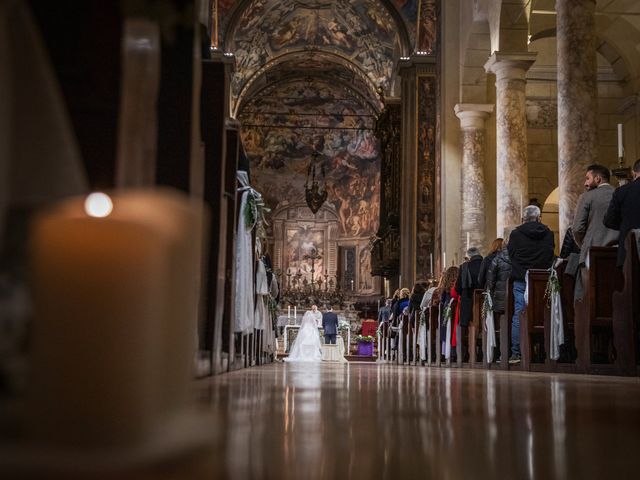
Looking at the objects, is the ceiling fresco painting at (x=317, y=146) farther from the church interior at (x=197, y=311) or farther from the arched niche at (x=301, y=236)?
the church interior at (x=197, y=311)

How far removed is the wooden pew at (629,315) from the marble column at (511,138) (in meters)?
6.87

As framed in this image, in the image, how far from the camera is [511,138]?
41.4 ft

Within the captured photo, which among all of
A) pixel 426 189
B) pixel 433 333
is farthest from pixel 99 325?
pixel 426 189

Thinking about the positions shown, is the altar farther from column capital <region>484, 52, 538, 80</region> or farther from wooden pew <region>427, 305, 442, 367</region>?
column capital <region>484, 52, 538, 80</region>

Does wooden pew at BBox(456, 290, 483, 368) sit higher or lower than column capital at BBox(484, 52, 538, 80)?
lower

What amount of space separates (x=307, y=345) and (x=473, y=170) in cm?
586

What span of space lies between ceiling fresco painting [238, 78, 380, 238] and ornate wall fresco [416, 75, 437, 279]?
13.3 meters

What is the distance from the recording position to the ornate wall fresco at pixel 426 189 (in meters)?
18.4

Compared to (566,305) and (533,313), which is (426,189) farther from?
(566,305)

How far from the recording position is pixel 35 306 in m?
0.43

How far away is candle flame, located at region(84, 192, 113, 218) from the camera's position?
44cm

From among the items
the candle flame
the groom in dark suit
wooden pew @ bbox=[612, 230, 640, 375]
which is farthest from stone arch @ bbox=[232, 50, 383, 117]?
the candle flame

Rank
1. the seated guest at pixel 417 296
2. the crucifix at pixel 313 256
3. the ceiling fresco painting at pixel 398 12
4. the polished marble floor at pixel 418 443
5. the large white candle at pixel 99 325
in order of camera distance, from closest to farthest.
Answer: the large white candle at pixel 99 325 < the polished marble floor at pixel 418 443 < the seated guest at pixel 417 296 < the ceiling fresco painting at pixel 398 12 < the crucifix at pixel 313 256

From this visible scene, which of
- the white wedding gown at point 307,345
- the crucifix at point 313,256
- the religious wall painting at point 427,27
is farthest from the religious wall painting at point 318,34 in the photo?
the white wedding gown at point 307,345
